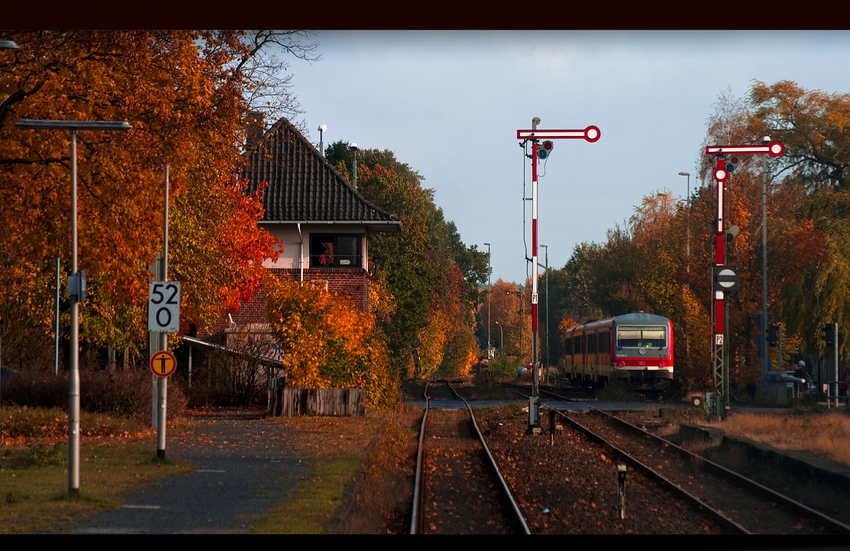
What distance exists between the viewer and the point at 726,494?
15.6 meters

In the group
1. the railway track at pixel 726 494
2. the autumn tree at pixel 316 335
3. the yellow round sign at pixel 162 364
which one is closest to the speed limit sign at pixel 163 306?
the yellow round sign at pixel 162 364

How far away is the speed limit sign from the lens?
17.5 metres

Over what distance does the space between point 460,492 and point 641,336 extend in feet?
85.8

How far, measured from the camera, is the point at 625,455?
1948 cm

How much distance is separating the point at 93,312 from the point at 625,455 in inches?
665

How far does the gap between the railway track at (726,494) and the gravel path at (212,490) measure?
5942mm

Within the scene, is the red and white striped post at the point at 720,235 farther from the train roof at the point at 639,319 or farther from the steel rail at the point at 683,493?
the train roof at the point at 639,319

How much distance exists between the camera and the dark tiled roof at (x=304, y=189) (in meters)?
40.8

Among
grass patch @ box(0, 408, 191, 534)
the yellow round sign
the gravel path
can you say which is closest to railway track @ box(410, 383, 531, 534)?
the gravel path

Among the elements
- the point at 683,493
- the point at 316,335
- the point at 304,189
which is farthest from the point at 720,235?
the point at 304,189

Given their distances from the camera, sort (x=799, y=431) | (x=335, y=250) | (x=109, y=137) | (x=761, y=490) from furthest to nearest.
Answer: (x=335, y=250) < (x=799, y=431) < (x=109, y=137) < (x=761, y=490)

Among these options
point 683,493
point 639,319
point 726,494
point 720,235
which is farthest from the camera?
point 639,319

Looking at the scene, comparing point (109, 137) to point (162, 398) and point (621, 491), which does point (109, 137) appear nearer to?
point (162, 398)
